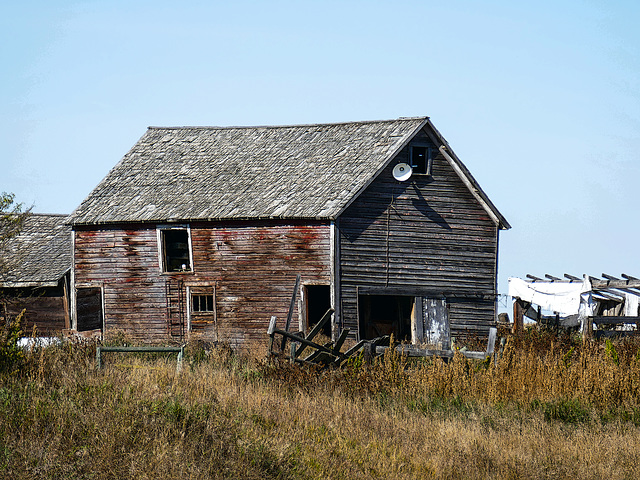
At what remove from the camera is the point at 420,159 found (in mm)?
23312

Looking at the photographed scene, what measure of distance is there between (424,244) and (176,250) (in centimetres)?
754

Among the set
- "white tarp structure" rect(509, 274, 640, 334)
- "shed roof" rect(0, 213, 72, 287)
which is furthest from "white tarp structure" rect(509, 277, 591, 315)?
"shed roof" rect(0, 213, 72, 287)

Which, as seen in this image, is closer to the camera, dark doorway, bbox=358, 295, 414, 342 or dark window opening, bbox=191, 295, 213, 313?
dark window opening, bbox=191, 295, 213, 313

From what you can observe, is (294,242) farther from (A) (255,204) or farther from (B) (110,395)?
(B) (110,395)

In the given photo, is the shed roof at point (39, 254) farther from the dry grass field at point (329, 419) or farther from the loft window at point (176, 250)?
the dry grass field at point (329, 419)

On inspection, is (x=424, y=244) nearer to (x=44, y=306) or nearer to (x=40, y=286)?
(x=40, y=286)

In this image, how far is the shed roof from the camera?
2595 cm

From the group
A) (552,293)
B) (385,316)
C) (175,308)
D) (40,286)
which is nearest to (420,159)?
(385,316)

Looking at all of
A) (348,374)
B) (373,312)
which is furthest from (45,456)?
(373,312)

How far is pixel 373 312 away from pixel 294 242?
221 inches

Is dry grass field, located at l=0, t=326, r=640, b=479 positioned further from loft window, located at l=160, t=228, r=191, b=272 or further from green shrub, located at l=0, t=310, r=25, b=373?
loft window, located at l=160, t=228, r=191, b=272

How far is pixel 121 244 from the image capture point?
23.8m

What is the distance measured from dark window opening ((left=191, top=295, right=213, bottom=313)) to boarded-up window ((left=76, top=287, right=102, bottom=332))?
10.8ft

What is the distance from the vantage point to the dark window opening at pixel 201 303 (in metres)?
23.0
